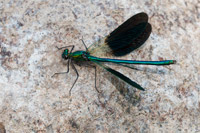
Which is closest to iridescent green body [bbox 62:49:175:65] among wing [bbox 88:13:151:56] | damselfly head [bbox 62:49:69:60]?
damselfly head [bbox 62:49:69:60]

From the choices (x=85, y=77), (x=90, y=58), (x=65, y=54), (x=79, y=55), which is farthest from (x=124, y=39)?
(x=65, y=54)

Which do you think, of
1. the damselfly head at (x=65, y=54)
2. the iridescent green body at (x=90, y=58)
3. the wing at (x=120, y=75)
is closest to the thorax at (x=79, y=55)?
the iridescent green body at (x=90, y=58)

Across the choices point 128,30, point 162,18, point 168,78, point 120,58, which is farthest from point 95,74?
point 162,18

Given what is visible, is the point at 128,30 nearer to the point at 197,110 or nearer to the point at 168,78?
the point at 168,78

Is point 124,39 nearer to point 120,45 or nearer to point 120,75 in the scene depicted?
point 120,45

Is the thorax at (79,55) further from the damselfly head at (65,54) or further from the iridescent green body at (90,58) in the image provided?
the damselfly head at (65,54)

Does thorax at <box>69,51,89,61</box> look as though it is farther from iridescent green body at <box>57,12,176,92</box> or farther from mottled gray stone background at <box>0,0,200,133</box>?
mottled gray stone background at <box>0,0,200,133</box>
